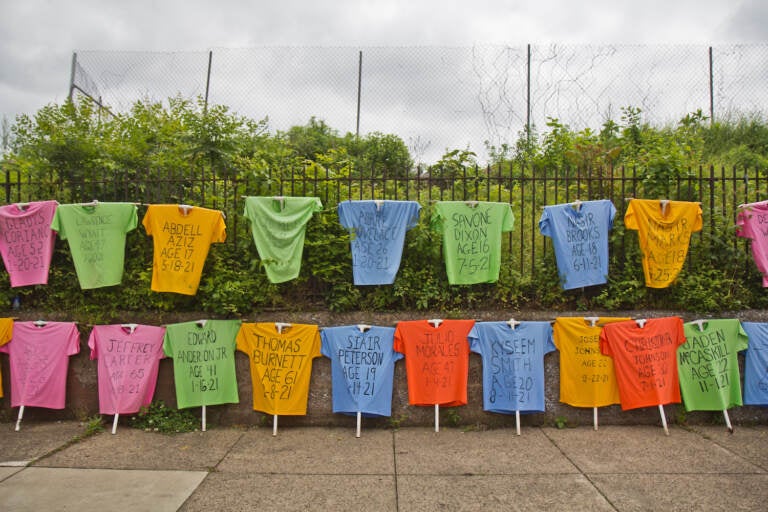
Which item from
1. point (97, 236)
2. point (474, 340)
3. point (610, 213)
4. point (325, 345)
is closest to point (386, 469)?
point (325, 345)

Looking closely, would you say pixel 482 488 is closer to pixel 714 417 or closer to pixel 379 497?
pixel 379 497

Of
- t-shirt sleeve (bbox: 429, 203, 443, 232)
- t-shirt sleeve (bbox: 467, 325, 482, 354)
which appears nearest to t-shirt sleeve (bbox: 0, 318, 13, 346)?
t-shirt sleeve (bbox: 429, 203, 443, 232)

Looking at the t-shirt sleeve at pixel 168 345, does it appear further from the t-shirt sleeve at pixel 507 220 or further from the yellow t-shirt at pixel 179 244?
the t-shirt sleeve at pixel 507 220

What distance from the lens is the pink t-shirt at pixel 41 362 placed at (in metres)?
5.46

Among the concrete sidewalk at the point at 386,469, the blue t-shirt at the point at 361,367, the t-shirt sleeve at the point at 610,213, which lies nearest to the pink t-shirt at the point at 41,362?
the concrete sidewalk at the point at 386,469

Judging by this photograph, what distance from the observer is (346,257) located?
19.0 ft

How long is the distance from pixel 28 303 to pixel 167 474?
333cm

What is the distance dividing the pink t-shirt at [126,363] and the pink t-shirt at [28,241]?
3.55ft

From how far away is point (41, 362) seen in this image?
5484mm

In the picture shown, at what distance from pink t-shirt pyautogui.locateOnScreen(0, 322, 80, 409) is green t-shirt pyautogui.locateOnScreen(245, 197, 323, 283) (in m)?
2.29

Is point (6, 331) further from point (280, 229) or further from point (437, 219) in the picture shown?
point (437, 219)

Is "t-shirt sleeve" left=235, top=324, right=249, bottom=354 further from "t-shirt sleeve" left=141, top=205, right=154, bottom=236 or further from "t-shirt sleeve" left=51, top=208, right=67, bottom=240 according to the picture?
"t-shirt sleeve" left=51, top=208, right=67, bottom=240

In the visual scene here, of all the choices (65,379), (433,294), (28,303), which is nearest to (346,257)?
(433,294)

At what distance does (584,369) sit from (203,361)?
13.3 ft
